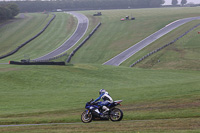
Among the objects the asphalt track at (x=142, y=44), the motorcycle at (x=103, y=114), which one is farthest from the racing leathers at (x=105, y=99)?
the asphalt track at (x=142, y=44)

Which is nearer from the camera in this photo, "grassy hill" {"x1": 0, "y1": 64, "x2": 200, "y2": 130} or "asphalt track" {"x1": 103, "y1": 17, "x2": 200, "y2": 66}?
"grassy hill" {"x1": 0, "y1": 64, "x2": 200, "y2": 130}

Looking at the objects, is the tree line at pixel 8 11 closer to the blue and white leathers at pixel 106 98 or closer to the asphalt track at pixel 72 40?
the asphalt track at pixel 72 40

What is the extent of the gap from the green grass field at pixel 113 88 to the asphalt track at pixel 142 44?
2.69 m

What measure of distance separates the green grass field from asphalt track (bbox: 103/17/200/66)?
2.69 m

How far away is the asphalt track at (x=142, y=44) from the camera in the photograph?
7769 centimetres

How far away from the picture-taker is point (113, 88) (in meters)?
39.6

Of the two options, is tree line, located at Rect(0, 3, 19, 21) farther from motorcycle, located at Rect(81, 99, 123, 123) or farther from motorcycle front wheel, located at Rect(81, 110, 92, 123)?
motorcycle, located at Rect(81, 99, 123, 123)

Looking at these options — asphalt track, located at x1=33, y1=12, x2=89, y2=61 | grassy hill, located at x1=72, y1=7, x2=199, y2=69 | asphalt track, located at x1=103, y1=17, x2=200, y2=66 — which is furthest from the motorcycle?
asphalt track, located at x1=33, y1=12, x2=89, y2=61

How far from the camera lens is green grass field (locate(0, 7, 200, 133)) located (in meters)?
19.2

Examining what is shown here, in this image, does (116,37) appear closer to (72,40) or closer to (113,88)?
(72,40)

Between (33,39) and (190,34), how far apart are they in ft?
183

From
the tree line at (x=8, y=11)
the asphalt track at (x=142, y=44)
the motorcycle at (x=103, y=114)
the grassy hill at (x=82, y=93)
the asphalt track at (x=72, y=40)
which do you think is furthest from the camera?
the tree line at (x=8, y=11)

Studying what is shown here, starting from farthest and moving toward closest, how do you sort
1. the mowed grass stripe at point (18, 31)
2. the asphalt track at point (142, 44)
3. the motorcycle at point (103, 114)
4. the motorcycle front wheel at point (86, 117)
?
the mowed grass stripe at point (18, 31), the asphalt track at point (142, 44), the motorcycle front wheel at point (86, 117), the motorcycle at point (103, 114)

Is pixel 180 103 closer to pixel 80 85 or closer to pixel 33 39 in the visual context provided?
pixel 80 85
